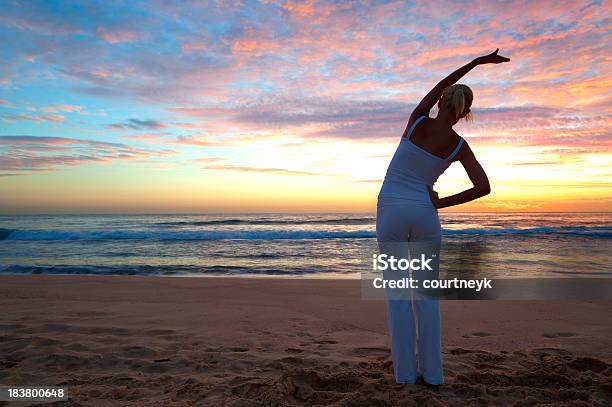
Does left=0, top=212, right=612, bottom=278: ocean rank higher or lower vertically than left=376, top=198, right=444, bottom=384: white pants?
lower

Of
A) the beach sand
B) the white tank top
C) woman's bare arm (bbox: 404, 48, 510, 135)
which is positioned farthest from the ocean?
woman's bare arm (bbox: 404, 48, 510, 135)

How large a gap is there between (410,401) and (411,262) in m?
0.85

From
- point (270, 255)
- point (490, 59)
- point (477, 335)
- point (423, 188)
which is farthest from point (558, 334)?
point (270, 255)

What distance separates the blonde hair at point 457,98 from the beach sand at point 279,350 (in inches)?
71.0

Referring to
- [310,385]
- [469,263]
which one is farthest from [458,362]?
[469,263]

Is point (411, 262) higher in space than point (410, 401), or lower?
higher

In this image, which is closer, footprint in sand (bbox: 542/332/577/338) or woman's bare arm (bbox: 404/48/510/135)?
woman's bare arm (bbox: 404/48/510/135)

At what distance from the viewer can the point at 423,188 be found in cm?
265

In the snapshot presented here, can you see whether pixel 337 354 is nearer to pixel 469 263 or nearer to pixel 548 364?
pixel 548 364

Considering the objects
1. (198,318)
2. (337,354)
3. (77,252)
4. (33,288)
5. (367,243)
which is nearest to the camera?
(337,354)

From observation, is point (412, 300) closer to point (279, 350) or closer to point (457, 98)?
point (457, 98)

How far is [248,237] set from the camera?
19.9m

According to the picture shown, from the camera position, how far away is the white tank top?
8.61 feet

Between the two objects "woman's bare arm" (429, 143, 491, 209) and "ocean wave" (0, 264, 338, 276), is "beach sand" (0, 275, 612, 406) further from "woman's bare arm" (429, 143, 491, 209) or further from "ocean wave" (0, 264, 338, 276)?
"ocean wave" (0, 264, 338, 276)
